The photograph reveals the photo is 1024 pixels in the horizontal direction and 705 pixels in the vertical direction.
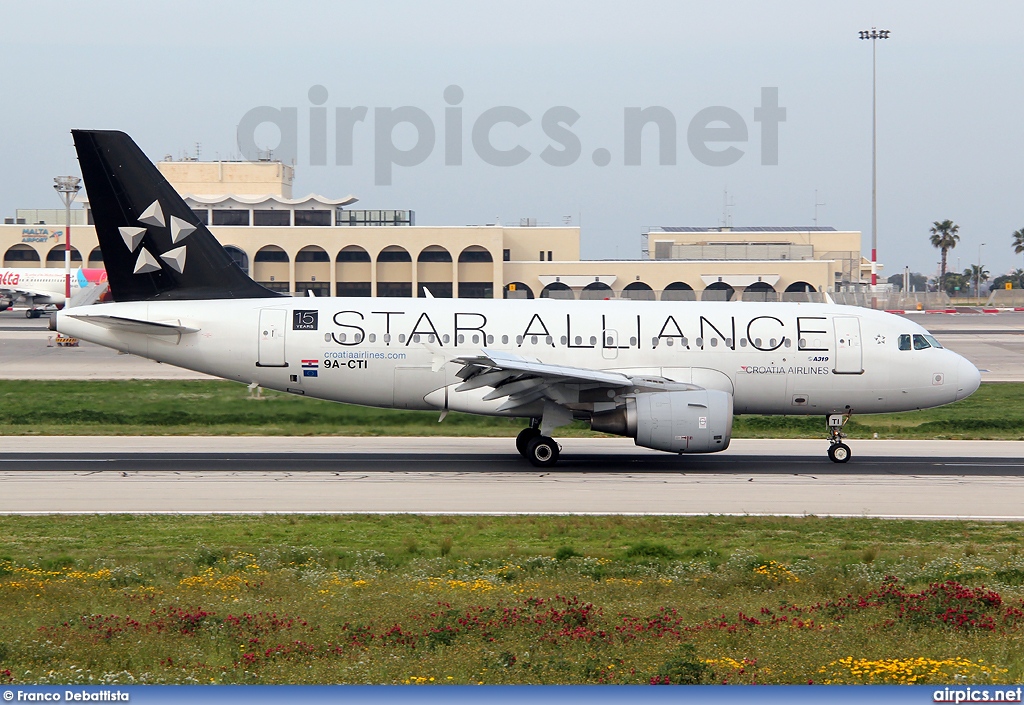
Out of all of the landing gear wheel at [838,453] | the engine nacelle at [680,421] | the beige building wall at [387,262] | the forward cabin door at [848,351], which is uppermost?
the beige building wall at [387,262]

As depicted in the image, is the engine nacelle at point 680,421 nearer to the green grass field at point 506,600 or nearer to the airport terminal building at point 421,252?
the green grass field at point 506,600

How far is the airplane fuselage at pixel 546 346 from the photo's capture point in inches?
990

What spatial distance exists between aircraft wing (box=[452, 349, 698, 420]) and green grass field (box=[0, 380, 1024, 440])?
21.2 feet

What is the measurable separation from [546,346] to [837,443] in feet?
25.1

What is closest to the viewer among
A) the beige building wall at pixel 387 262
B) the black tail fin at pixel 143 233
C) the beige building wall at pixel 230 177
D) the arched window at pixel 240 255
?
the black tail fin at pixel 143 233

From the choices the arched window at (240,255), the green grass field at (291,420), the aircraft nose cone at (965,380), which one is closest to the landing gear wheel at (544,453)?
the green grass field at (291,420)

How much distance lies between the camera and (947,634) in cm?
1177

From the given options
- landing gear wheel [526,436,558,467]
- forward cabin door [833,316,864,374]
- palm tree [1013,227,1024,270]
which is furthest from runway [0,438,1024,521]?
palm tree [1013,227,1024,270]

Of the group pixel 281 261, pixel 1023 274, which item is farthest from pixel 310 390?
pixel 1023 274

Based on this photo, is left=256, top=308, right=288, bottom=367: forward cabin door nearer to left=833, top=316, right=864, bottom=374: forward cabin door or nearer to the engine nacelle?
the engine nacelle

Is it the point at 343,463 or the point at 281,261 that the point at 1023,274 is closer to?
the point at 281,261

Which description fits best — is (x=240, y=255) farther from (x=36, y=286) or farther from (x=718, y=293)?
(x=718, y=293)

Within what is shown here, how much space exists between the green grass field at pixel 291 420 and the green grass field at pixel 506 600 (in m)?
12.3

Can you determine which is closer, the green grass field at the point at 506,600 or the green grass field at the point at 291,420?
the green grass field at the point at 506,600
